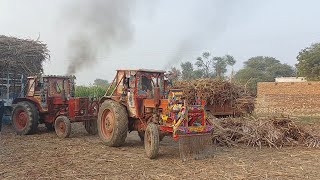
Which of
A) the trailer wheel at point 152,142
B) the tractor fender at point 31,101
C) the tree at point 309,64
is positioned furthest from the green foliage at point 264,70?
the trailer wheel at point 152,142

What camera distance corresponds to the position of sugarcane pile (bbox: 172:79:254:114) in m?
13.1

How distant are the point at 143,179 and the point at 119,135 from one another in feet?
11.1

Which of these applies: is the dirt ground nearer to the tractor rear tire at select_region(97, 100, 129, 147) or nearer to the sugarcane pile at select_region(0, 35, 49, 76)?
the tractor rear tire at select_region(97, 100, 129, 147)

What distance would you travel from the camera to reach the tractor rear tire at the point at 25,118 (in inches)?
496

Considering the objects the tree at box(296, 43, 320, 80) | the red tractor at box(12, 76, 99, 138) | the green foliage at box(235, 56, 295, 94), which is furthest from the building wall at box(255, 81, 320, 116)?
the green foliage at box(235, 56, 295, 94)

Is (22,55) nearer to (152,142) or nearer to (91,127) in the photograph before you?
(91,127)

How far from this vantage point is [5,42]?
1476 cm

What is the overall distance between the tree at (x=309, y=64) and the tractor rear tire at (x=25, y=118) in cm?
2709

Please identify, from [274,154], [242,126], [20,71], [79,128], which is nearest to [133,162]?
[274,154]

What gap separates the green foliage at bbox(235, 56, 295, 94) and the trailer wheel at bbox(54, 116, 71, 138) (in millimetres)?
33278

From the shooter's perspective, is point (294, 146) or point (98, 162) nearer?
point (98, 162)

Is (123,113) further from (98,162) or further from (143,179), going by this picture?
(143,179)

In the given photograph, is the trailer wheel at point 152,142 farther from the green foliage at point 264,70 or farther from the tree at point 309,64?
the green foliage at point 264,70

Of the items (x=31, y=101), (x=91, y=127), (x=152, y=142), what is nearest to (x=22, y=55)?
(x=31, y=101)
